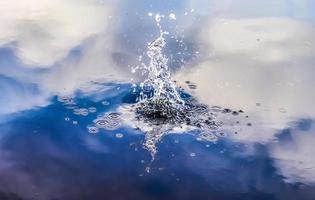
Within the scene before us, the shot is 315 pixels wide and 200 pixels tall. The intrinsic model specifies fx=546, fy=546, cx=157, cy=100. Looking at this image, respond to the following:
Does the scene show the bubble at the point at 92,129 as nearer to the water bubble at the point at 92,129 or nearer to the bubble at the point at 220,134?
the water bubble at the point at 92,129

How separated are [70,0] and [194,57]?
3311mm

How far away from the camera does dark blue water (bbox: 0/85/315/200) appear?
6.40 m

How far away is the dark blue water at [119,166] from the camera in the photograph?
21.0 ft

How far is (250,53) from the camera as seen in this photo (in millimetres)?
9539

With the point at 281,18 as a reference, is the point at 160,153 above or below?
below

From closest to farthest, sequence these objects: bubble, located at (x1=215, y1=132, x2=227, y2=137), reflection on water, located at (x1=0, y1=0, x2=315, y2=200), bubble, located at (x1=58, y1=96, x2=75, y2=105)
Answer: reflection on water, located at (x1=0, y1=0, x2=315, y2=200) → bubble, located at (x1=215, y1=132, x2=227, y2=137) → bubble, located at (x1=58, y1=96, x2=75, y2=105)

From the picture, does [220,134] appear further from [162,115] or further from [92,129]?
[92,129]

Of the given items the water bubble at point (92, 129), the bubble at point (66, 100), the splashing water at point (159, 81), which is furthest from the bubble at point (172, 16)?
the water bubble at point (92, 129)

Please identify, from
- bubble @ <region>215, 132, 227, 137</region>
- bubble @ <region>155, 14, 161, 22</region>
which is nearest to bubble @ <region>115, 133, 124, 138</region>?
bubble @ <region>215, 132, 227, 137</region>

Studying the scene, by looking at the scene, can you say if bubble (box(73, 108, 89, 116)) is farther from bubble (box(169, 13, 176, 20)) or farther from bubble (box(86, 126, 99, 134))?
bubble (box(169, 13, 176, 20))

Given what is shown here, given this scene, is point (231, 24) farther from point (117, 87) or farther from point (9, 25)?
point (9, 25)

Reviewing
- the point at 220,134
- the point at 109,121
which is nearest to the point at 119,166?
the point at 109,121

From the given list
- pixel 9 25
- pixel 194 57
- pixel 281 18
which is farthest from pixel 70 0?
pixel 281 18

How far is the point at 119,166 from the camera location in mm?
6824
